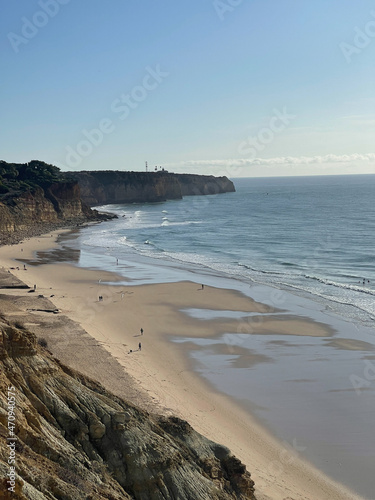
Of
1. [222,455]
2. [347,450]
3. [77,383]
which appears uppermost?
[77,383]

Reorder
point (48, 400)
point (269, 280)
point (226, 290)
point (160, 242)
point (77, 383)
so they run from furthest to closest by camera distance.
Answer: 1. point (160, 242)
2. point (269, 280)
3. point (226, 290)
4. point (77, 383)
5. point (48, 400)

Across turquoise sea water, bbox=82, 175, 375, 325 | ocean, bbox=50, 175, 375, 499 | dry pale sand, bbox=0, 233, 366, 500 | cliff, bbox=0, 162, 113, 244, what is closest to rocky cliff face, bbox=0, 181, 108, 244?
cliff, bbox=0, 162, 113, 244

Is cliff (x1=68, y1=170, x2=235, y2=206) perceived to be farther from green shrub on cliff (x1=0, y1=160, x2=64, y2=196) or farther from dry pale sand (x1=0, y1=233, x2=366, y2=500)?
dry pale sand (x1=0, y1=233, x2=366, y2=500)

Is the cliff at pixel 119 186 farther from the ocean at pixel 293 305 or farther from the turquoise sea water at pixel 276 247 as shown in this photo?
the ocean at pixel 293 305

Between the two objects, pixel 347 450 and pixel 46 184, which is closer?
pixel 347 450

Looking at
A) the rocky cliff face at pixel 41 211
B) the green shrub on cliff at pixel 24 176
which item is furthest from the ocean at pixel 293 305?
the green shrub on cliff at pixel 24 176

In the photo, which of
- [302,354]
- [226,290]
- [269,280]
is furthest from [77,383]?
[269,280]

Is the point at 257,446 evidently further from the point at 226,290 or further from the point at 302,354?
the point at 226,290
